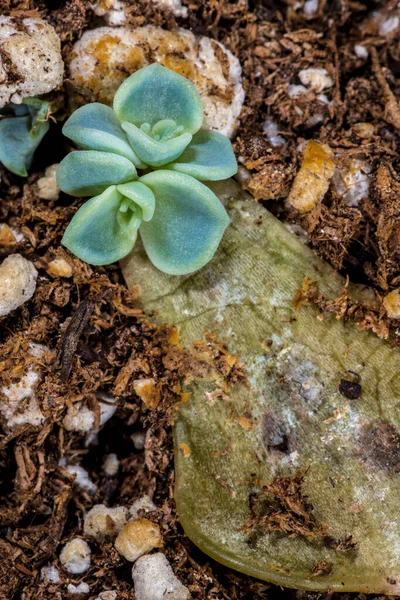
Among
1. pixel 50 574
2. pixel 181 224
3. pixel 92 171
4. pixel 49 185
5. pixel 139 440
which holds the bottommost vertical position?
pixel 50 574

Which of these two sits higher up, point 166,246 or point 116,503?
point 166,246

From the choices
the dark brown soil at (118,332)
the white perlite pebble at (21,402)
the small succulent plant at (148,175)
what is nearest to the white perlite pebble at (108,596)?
the dark brown soil at (118,332)

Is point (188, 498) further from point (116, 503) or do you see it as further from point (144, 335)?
point (144, 335)

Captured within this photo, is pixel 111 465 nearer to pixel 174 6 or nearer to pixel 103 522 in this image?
pixel 103 522

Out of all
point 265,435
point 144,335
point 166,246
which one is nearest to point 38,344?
point 144,335

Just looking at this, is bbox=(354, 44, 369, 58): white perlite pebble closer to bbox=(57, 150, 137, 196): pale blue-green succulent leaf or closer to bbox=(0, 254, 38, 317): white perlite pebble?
bbox=(57, 150, 137, 196): pale blue-green succulent leaf

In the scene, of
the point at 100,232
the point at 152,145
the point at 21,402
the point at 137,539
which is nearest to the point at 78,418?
the point at 21,402
